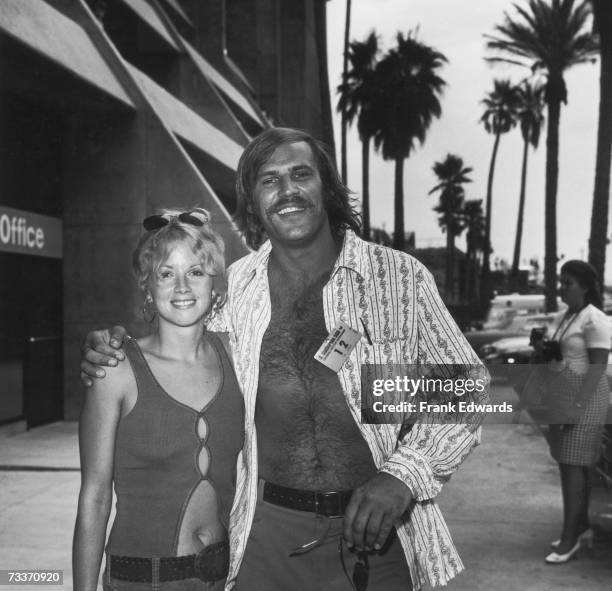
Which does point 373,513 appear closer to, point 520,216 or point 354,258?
point 354,258

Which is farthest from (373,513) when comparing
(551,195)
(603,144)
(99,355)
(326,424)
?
(551,195)

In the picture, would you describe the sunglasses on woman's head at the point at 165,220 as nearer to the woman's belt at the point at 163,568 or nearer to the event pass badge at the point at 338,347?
the event pass badge at the point at 338,347

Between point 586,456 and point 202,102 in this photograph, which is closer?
point 586,456

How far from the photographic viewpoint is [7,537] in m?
5.99

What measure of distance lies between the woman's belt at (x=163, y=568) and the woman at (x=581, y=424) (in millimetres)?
3657

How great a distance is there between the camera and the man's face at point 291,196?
2910mm

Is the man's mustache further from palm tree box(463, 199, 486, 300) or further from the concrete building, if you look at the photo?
palm tree box(463, 199, 486, 300)

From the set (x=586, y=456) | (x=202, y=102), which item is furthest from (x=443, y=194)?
(x=586, y=456)

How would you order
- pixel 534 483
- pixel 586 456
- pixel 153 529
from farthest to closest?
pixel 534 483 < pixel 586 456 < pixel 153 529

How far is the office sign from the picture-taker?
9.54 meters

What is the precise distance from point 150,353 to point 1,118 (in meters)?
9.07

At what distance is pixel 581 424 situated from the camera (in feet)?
17.8

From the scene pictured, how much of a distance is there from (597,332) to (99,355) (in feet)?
13.3

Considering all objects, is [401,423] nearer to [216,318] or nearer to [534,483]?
[216,318]
